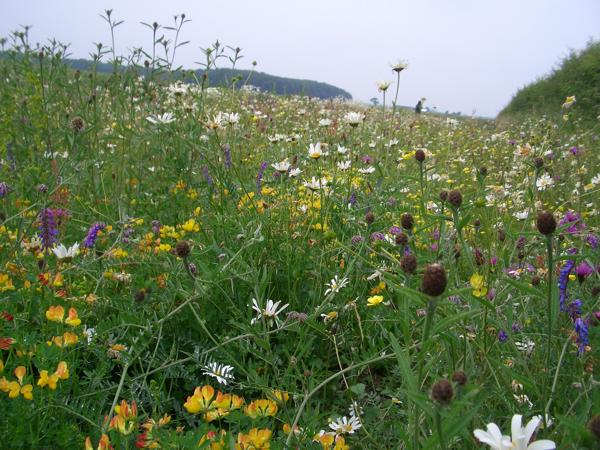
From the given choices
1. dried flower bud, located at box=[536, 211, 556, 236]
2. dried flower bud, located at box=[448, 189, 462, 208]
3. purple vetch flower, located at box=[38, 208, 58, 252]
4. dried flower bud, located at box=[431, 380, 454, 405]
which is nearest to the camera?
dried flower bud, located at box=[431, 380, 454, 405]

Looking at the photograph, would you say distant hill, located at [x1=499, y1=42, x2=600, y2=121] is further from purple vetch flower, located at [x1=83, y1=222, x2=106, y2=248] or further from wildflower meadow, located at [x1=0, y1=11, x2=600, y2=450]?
purple vetch flower, located at [x1=83, y1=222, x2=106, y2=248]

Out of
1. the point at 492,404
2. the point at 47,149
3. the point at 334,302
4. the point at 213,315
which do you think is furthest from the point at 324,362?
the point at 47,149

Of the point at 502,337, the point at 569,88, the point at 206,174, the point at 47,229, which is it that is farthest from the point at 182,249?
the point at 569,88

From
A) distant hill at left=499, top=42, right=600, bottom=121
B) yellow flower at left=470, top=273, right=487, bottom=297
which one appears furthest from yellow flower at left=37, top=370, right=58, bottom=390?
distant hill at left=499, top=42, right=600, bottom=121

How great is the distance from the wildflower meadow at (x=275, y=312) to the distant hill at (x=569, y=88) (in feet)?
22.4

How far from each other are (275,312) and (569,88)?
10.7 metres

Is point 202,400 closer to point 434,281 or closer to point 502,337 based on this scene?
point 434,281

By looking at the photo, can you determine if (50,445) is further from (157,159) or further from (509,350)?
(157,159)

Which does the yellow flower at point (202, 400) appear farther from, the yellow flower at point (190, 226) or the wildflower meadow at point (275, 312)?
the yellow flower at point (190, 226)

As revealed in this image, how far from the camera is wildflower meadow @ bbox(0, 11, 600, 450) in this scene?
0.94m

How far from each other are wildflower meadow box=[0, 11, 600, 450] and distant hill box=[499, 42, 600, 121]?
22.4 ft

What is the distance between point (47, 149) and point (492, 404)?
247 cm

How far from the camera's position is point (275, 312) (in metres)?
1.44

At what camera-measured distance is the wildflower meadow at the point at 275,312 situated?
94cm
